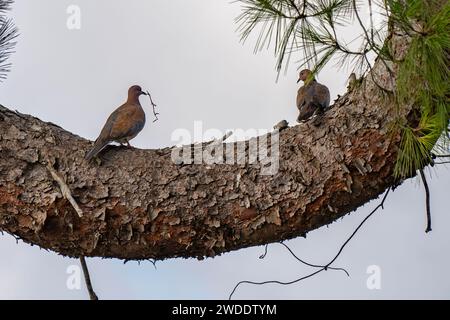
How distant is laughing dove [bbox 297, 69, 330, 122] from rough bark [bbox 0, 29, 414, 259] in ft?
0.98

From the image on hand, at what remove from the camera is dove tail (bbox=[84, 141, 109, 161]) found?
399 centimetres

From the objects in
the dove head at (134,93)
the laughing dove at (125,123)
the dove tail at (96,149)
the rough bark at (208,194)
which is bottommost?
the rough bark at (208,194)

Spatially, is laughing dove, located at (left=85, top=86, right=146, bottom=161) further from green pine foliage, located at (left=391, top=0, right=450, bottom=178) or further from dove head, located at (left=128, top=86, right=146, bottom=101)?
green pine foliage, located at (left=391, top=0, right=450, bottom=178)

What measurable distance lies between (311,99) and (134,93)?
4.53 feet

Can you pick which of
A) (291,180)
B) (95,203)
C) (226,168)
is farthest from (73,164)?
(291,180)

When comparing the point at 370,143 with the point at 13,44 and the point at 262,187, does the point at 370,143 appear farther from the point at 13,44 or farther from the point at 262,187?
the point at 13,44

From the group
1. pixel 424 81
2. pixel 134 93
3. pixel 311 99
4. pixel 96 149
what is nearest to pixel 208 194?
pixel 96 149

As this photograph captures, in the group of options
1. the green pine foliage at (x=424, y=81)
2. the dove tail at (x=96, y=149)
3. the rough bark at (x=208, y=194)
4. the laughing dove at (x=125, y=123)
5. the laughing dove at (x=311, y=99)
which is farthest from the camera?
the laughing dove at (x=125, y=123)

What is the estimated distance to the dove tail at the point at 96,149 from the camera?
3.99 metres

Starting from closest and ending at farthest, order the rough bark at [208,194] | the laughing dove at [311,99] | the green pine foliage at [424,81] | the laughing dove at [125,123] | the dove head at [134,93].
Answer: the green pine foliage at [424,81] < the rough bark at [208,194] < the laughing dove at [311,99] < the laughing dove at [125,123] < the dove head at [134,93]

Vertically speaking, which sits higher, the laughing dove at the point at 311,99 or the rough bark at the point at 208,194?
the laughing dove at the point at 311,99

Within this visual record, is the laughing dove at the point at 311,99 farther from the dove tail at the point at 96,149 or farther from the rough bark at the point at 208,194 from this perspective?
the dove tail at the point at 96,149

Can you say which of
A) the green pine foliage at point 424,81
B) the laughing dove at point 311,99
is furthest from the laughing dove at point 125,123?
the green pine foliage at point 424,81

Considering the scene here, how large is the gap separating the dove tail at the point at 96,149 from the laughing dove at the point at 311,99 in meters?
0.96
